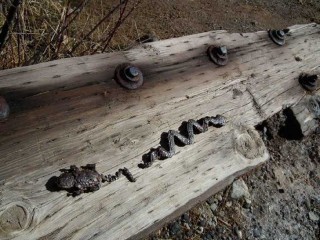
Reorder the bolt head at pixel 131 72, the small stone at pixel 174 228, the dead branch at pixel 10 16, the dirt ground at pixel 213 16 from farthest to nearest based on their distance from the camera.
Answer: the dirt ground at pixel 213 16 < the small stone at pixel 174 228 < the dead branch at pixel 10 16 < the bolt head at pixel 131 72

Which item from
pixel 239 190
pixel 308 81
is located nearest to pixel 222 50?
pixel 308 81

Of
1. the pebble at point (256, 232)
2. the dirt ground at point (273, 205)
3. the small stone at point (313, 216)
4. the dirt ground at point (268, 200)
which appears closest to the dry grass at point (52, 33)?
the dirt ground at point (268, 200)

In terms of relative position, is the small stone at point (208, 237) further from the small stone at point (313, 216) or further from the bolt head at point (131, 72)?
the bolt head at point (131, 72)

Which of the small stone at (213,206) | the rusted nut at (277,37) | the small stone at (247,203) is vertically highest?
the rusted nut at (277,37)

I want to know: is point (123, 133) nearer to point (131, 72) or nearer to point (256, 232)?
point (131, 72)

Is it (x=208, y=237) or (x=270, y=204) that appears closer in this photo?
A: (x=208, y=237)

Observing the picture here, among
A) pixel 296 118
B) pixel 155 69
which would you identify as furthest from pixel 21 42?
pixel 296 118
